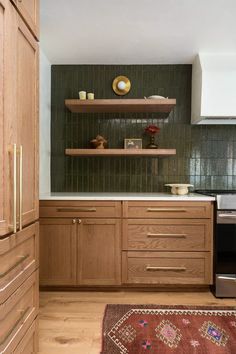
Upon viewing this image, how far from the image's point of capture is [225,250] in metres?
2.58

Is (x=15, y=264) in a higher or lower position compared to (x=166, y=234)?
higher

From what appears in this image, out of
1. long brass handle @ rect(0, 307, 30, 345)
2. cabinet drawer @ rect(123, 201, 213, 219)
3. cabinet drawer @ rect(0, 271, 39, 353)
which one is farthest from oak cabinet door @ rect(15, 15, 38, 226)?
cabinet drawer @ rect(123, 201, 213, 219)

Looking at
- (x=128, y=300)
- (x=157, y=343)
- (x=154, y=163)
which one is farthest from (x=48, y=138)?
(x=157, y=343)

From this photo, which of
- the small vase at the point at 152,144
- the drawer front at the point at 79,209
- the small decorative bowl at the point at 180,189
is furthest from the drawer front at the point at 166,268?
the small vase at the point at 152,144

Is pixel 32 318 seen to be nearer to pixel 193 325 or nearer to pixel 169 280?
pixel 193 325

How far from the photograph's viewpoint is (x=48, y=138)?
3.18 m

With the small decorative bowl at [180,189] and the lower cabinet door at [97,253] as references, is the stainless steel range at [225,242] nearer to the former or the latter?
the small decorative bowl at [180,189]

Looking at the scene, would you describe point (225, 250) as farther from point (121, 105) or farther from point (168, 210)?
point (121, 105)

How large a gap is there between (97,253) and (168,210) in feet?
2.45

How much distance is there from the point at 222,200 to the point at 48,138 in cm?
187

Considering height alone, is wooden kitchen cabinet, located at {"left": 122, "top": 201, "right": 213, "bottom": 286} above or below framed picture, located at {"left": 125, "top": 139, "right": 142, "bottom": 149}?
below

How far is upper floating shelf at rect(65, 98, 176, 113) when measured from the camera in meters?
2.84

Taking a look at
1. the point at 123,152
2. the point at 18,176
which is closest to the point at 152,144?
the point at 123,152

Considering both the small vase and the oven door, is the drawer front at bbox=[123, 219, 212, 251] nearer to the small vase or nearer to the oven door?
the oven door
